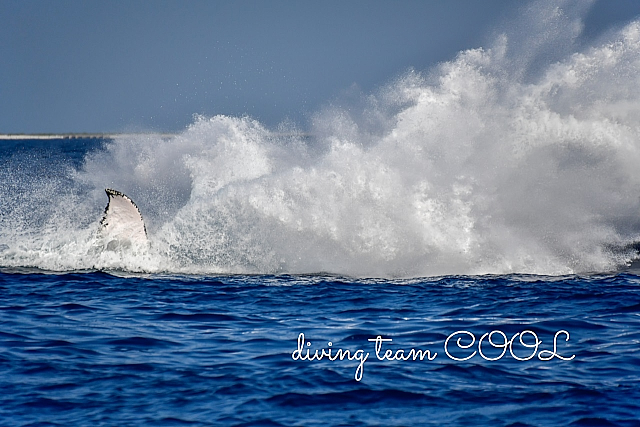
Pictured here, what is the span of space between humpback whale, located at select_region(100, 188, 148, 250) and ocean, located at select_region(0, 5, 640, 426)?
0.17 feet

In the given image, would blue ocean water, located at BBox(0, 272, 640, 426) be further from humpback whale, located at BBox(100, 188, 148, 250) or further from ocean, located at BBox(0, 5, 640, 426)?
humpback whale, located at BBox(100, 188, 148, 250)

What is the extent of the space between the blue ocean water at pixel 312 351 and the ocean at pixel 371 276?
0.14 ft

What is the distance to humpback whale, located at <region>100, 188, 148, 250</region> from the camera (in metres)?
17.1

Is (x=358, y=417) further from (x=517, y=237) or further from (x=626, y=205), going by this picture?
(x=626, y=205)

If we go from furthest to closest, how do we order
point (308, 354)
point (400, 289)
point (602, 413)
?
1. point (400, 289)
2. point (308, 354)
3. point (602, 413)

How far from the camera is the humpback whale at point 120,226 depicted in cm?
1709

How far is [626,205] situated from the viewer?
55.7ft

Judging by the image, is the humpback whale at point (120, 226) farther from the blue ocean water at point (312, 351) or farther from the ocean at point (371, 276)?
the blue ocean water at point (312, 351)

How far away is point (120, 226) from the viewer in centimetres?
1716

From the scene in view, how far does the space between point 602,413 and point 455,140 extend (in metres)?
10.8

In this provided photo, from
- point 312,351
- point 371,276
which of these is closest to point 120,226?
point 371,276

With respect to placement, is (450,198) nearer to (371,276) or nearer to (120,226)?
(371,276)

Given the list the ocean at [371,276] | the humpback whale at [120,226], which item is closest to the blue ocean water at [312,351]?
the ocean at [371,276]

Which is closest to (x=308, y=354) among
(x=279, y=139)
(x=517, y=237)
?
(x=517, y=237)
